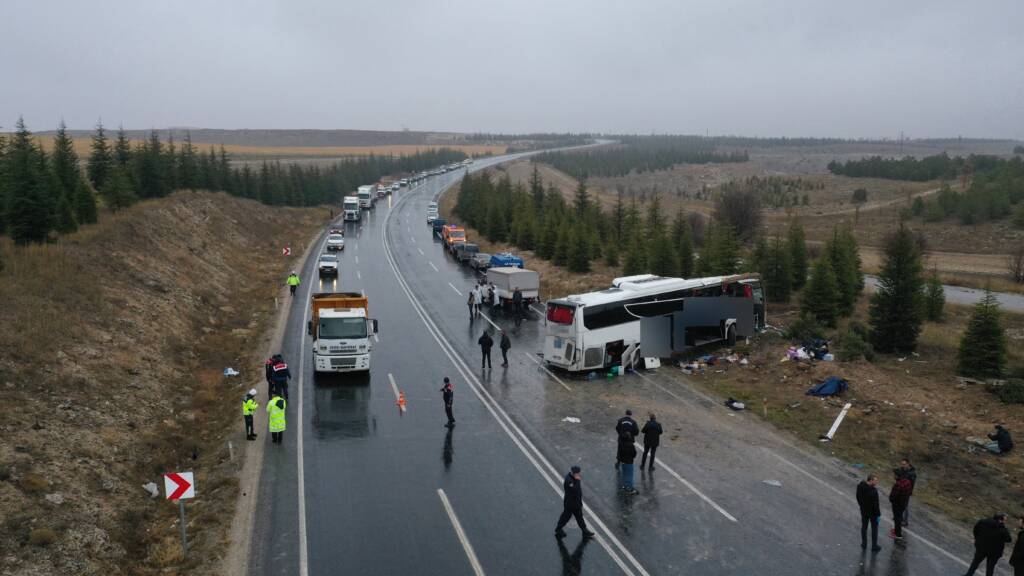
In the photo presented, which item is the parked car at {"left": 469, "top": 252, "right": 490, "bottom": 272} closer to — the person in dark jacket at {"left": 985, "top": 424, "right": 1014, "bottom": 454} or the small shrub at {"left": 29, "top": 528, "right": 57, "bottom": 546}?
the person in dark jacket at {"left": 985, "top": 424, "right": 1014, "bottom": 454}

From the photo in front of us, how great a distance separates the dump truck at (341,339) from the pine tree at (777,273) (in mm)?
24068

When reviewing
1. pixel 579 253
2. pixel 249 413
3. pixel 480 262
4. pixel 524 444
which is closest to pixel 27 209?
pixel 249 413

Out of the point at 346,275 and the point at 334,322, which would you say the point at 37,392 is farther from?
the point at 346,275

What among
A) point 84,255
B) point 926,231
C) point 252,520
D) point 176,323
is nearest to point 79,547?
point 252,520

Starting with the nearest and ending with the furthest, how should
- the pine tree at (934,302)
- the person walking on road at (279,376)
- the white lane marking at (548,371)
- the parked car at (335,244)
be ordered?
the person walking on road at (279,376), the white lane marking at (548,371), the pine tree at (934,302), the parked car at (335,244)

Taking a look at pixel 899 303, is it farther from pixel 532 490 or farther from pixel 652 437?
pixel 532 490

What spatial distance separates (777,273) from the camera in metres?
38.5

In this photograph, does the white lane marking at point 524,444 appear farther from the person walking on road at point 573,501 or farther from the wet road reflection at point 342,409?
the wet road reflection at point 342,409

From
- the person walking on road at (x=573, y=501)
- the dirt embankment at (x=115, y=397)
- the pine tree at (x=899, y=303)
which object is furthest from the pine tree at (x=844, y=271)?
the dirt embankment at (x=115, y=397)

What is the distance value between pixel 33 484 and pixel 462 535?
28.2 feet

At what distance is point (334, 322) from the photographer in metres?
24.2

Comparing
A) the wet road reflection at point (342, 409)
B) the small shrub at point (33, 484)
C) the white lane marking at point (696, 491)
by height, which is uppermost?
the small shrub at point (33, 484)

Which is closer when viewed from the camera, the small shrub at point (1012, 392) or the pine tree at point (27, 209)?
the small shrub at point (1012, 392)

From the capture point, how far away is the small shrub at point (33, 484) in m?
13.4
